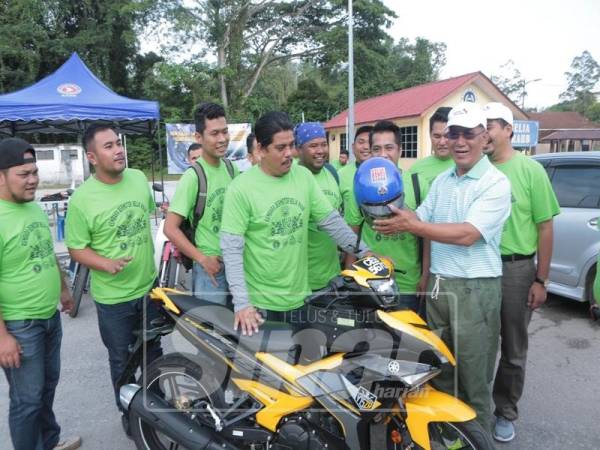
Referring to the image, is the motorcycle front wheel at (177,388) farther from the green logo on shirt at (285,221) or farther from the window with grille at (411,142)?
the window with grille at (411,142)

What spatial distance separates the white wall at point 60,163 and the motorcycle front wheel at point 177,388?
21008mm

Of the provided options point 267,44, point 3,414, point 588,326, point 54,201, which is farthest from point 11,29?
point 588,326

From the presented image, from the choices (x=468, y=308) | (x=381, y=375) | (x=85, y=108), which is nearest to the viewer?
(x=381, y=375)

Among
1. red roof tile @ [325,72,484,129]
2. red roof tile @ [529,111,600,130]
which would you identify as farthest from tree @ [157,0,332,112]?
red roof tile @ [529,111,600,130]

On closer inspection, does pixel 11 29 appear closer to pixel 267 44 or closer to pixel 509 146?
pixel 267 44

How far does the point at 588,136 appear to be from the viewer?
34.2 meters

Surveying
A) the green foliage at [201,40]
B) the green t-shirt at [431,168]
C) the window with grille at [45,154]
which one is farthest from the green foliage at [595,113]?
the green t-shirt at [431,168]

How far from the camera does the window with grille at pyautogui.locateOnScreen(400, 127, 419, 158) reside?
1995cm

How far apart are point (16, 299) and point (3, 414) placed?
1.37 m

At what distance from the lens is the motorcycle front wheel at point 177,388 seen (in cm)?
253

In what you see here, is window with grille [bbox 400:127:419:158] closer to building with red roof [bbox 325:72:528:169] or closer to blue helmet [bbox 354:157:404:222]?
building with red roof [bbox 325:72:528:169]

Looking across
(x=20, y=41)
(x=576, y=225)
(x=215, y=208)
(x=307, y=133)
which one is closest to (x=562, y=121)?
(x=20, y=41)

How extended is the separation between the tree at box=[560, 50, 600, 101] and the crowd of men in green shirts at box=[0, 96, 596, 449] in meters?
80.7

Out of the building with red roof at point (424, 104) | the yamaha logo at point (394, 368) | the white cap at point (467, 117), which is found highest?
the building with red roof at point (424, 104)
